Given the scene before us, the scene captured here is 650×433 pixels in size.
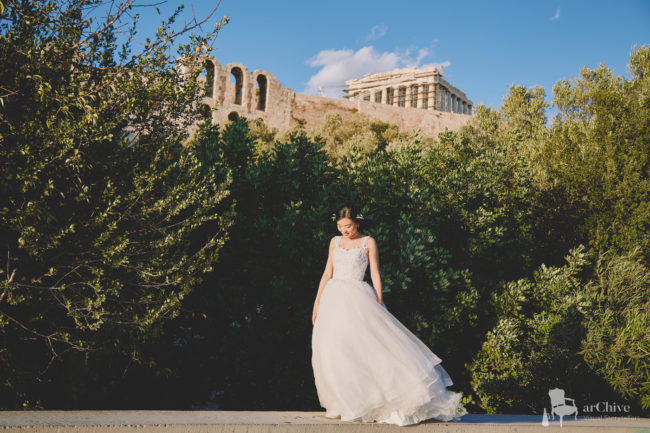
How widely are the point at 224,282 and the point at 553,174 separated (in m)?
10.8

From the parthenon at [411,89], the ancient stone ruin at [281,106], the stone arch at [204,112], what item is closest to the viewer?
the stone arch at [204,112]

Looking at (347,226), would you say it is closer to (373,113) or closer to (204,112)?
(204,112)

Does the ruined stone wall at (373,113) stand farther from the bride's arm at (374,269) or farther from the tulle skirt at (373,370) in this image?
the tulle skirt at (373,370)

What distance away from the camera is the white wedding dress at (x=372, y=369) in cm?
431

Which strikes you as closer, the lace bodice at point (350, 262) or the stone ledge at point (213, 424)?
the stone ledge at point (213, 424)

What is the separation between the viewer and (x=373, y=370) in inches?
172

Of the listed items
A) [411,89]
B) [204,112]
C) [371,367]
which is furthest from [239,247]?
[411,89]

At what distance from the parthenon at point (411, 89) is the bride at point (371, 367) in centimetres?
8215

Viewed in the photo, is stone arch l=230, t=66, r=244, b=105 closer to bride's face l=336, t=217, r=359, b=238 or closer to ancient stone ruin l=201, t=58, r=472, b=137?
ancient stone ruin l=201, t=58, r=472, b=137

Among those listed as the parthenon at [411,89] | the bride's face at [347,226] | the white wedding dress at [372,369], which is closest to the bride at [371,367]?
the white wedding dress at [372,369]

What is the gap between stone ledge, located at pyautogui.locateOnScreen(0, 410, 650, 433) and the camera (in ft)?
12.1

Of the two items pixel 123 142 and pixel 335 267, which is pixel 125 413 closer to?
pixel 335 267

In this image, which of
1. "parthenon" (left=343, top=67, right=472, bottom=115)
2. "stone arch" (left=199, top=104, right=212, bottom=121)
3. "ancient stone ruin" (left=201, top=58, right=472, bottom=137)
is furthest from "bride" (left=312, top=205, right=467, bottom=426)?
"parthenon" (left=343, top=67, right=472, bottom=115)

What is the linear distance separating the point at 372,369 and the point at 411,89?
88.4m
